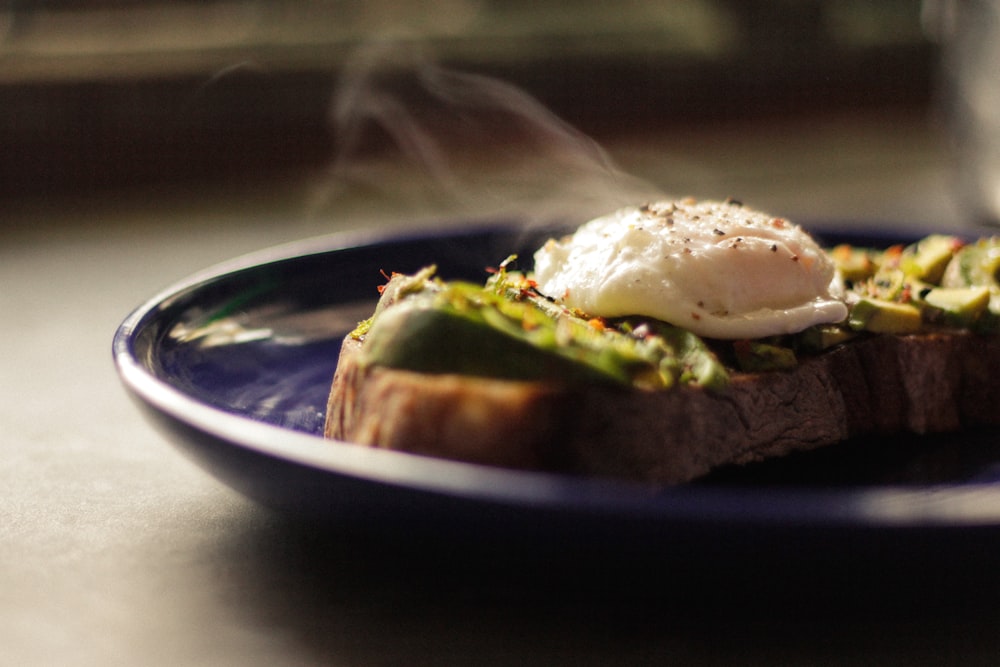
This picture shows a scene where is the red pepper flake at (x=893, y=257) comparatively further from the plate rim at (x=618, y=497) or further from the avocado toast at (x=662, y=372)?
the plate rim at (x=618, y=497)

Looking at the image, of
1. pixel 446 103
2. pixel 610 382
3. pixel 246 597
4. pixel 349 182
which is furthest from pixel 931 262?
pixel 446 103

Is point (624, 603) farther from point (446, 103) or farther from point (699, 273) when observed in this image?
point (446, 103)

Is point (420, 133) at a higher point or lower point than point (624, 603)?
lower

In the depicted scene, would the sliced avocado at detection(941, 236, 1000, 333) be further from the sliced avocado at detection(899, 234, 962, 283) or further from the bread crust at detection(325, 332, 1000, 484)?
the bread crust at detection(325, 332, 1000, 484)

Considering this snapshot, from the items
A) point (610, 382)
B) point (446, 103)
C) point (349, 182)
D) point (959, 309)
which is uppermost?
point (610, 382)

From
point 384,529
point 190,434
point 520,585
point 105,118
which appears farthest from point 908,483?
point 105,118

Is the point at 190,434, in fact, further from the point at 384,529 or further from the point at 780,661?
the point at 780,661

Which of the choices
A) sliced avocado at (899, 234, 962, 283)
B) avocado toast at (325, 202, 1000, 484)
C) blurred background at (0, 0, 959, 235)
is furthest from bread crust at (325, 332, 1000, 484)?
blurred background at (0, 0, 959, 235)
